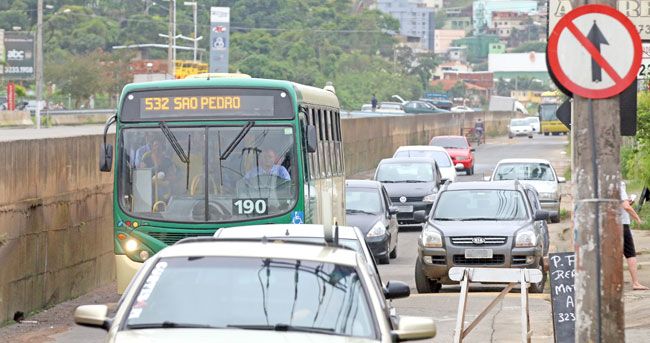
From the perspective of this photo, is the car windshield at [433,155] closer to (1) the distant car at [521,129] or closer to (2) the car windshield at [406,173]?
(2) the car windshield at [406,173]

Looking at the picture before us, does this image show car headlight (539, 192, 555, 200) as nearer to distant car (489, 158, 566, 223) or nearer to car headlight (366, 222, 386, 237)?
distant car (489, 158, 566, 223)

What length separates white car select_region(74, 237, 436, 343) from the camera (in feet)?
25.0

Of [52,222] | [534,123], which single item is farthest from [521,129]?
[52,222]

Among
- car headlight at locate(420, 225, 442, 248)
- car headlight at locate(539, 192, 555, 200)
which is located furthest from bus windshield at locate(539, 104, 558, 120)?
car headlight at locate(420, 225, 442, 248)

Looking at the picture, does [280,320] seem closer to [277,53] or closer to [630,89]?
[630,89]

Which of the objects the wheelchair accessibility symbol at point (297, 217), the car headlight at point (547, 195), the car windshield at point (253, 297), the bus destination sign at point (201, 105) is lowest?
the car headlight at point (547, 195)

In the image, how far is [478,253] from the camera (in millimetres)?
19047

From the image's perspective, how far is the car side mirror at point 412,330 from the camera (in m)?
7.71

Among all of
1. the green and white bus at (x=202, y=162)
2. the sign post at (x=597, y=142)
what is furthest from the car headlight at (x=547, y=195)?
the sign post at (x=597, y=142)

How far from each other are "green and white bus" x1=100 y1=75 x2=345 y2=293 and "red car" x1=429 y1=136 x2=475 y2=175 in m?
33.3

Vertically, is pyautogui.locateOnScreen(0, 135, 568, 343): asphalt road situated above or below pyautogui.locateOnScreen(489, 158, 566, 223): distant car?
below

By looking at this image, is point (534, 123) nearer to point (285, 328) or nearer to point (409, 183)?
point (409, 183)

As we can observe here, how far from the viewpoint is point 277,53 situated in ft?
434

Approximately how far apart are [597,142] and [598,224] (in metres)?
0.55
